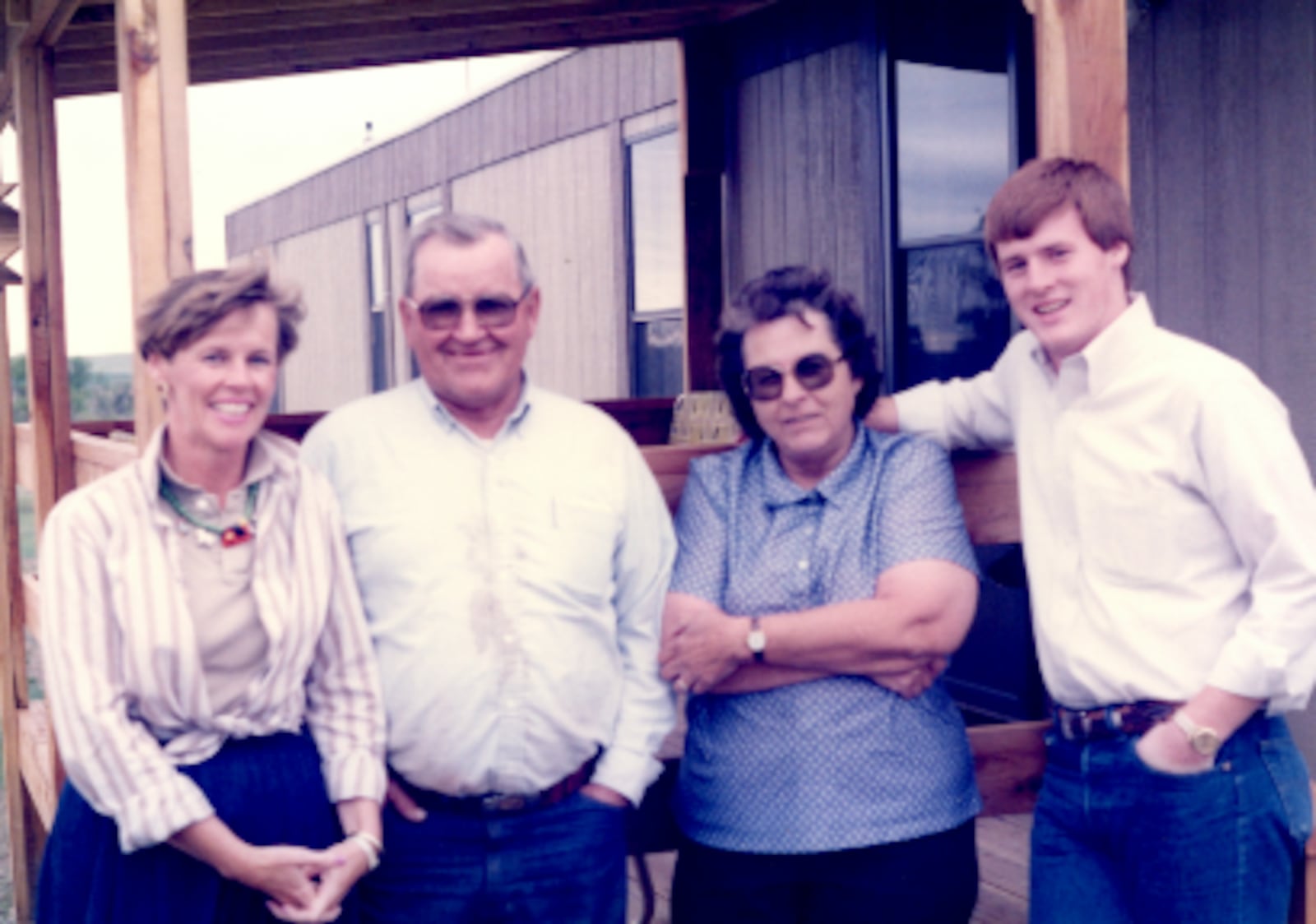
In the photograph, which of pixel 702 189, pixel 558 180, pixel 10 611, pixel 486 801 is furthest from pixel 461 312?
pixel 558 180

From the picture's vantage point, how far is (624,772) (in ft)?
7.77

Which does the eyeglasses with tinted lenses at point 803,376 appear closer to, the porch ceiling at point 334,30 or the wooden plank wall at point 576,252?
the porch ceiling at point 334,30

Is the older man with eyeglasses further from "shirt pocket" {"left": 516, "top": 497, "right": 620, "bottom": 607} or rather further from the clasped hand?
the clasped hand

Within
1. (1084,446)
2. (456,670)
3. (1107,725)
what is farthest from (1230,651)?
(456,670)

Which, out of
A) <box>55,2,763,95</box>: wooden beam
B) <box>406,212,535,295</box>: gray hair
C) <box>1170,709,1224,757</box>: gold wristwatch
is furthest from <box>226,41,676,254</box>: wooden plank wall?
<box>1170,709,1224,757</box>: gold wristwatch

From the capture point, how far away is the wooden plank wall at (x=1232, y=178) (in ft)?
13.5

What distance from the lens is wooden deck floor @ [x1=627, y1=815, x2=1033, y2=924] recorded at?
12.7 feet

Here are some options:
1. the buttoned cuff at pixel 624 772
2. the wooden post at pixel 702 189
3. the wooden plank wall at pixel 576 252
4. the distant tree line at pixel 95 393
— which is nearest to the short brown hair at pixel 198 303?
the buttoned cuff at pixel 624 772

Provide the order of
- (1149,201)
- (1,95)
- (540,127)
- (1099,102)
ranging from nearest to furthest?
(1099,102)
(1149,201)
(1,95)
(540,127)

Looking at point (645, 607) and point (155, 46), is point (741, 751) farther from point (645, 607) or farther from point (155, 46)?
point (155, 46)

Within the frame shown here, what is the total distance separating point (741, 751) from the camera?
238cm

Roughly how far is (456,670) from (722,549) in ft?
1.66

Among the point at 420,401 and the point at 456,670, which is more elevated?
the point at 420,401

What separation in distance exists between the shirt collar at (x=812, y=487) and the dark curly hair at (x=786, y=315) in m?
0.09
